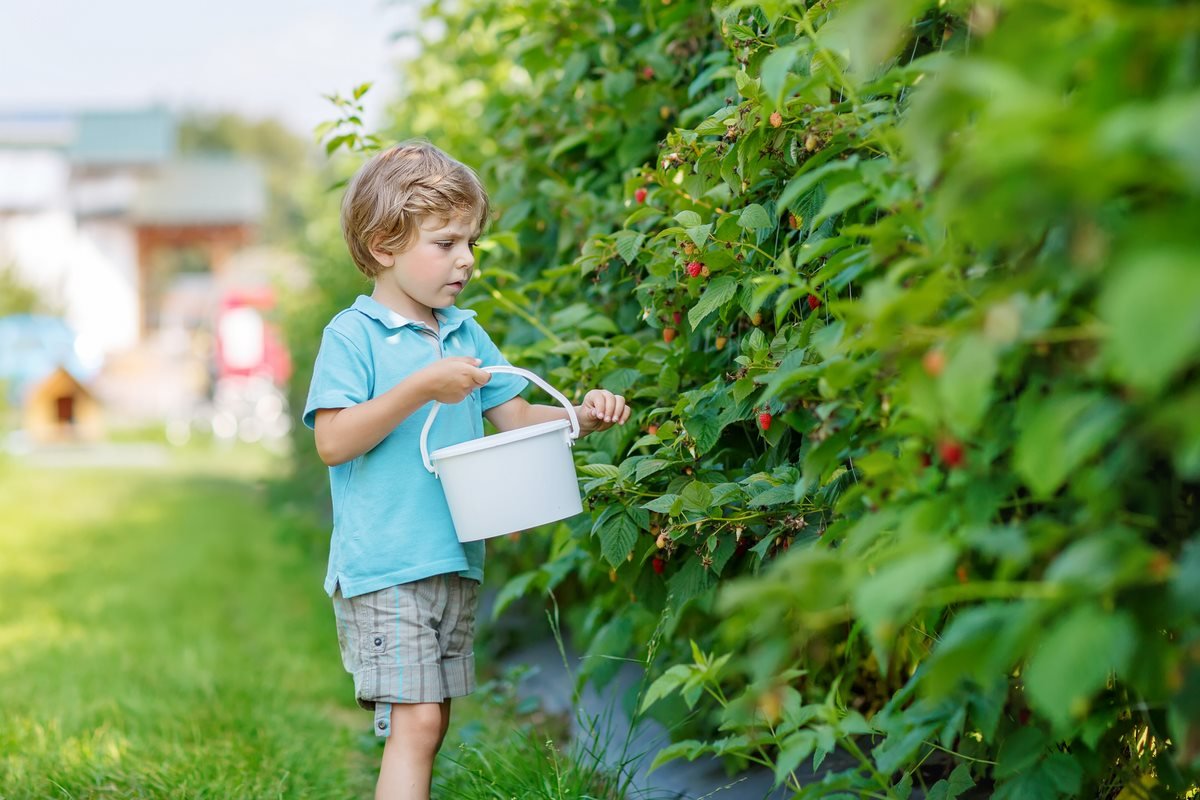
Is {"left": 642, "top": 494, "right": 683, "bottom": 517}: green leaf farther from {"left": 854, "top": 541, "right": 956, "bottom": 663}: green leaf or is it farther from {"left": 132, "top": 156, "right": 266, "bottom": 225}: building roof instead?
{"left": 132, "top": 156, "right": 266, "bottom": 225}: building roof

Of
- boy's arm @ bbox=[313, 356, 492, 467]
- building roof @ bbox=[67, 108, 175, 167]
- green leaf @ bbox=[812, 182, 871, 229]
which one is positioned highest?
building roof @ bbox=[67, 108, 175, 167]

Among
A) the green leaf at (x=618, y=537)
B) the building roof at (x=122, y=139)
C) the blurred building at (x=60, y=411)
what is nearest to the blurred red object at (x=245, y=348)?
the blurred building at (x=60, y=411)

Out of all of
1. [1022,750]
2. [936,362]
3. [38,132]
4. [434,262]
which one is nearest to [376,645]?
[434,262]

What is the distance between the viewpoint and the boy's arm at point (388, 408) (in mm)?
1988

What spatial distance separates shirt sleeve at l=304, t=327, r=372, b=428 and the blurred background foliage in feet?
1.43

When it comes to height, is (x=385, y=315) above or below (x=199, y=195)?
below

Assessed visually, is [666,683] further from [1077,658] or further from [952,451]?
[1077,658]

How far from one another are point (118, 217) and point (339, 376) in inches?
1169

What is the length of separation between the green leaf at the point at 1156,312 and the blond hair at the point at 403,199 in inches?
58.4

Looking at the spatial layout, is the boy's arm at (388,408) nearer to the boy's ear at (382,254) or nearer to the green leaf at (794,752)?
the boy's ear at (382,254)

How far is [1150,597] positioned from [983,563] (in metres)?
0.29

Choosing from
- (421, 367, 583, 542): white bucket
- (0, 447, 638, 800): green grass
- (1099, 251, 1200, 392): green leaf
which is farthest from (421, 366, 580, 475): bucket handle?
(1099, 251, 1200, 392): green leaf

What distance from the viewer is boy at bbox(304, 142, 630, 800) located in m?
2.16

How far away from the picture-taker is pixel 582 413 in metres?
2.25
